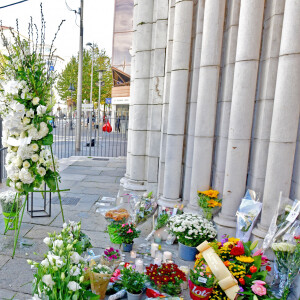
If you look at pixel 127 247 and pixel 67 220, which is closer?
pixel 127 247

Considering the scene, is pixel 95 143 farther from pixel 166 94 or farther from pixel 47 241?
pixel 47 241

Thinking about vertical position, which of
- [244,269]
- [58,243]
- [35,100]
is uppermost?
[35,100]

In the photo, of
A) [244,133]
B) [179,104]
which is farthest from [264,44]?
[179,104]

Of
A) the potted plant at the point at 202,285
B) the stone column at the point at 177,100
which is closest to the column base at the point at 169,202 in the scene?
the stone column at the point at 177,100

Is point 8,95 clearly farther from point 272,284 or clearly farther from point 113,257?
point 272,284

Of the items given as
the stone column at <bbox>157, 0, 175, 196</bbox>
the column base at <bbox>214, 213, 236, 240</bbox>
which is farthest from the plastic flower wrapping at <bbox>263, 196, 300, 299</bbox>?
the stone column at <bbox>157, 0, 175, 196</bbox>

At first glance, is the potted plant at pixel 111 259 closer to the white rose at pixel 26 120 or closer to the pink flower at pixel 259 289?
the pink flower at pixel 259 289

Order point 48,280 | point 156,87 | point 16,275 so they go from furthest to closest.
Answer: point 156,87, point 16,275, point 48,280

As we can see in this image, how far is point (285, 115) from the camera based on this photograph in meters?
3.13

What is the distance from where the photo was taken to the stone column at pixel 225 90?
4004 mm

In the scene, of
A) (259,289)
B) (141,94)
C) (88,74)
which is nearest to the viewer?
(259,289)

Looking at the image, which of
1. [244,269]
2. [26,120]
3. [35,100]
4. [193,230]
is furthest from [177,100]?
[244,269]

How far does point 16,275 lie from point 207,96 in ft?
11.3

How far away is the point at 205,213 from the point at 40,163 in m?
2.41
